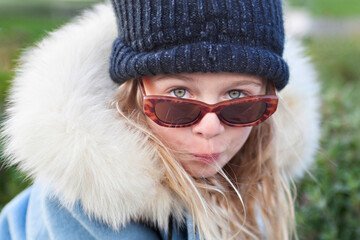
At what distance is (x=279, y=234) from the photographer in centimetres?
190

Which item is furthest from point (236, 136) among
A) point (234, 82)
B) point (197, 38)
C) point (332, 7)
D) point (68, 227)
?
point (332, 7)

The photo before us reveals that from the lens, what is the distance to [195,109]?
1407 millimetres

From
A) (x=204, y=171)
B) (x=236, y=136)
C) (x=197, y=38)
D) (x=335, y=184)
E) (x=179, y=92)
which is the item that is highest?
(x=197, y=38)

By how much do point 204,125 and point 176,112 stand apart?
12 centimetres

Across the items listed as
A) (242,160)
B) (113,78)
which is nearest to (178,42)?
(113,78)

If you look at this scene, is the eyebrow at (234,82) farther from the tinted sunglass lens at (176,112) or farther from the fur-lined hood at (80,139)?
Result: the fur-lined hood at (80,139)

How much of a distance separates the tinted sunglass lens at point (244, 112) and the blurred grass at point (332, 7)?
Result: 24.5ft

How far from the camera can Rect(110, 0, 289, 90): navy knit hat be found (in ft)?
4.53

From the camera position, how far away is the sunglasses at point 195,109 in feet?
4.58

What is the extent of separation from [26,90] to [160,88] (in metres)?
0.51

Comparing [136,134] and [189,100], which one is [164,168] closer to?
[136,134]

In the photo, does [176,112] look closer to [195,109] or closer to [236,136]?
[195,109]

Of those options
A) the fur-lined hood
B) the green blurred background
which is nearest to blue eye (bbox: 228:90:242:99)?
the fur-lined hood

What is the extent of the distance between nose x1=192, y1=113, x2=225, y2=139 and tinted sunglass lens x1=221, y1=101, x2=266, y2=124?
40 millimetres
